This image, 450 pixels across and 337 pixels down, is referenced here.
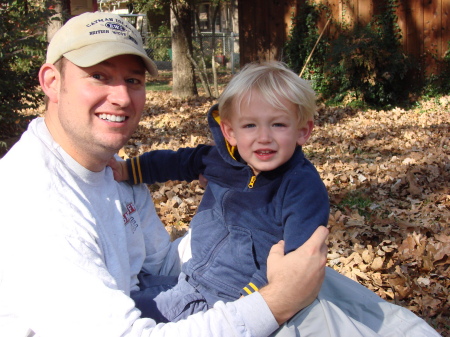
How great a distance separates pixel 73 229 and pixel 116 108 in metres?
0.59

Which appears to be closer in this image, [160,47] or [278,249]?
[278,249]

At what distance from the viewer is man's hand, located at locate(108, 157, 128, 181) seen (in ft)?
8.75

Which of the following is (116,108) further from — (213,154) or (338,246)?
(338,246)

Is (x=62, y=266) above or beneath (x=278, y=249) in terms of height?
above

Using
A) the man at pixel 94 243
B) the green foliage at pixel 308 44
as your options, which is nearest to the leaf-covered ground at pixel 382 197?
the man at pixel 94 243

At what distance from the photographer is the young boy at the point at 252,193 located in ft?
7.88

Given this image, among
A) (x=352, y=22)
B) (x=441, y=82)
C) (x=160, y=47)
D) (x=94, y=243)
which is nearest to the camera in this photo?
(x=94, y=243)

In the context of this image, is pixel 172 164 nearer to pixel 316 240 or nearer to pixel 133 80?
pixel 133 80

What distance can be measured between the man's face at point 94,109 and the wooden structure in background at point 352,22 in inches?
514

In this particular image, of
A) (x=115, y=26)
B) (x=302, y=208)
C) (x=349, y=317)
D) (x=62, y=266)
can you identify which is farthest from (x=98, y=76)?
(x=349, y=317)

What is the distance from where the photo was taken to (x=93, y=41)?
6.87 ft

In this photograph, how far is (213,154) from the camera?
2908mm

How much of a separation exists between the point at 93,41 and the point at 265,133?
0.93 meters

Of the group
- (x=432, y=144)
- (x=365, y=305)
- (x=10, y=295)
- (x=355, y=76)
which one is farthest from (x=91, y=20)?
(x=355, y=76)
